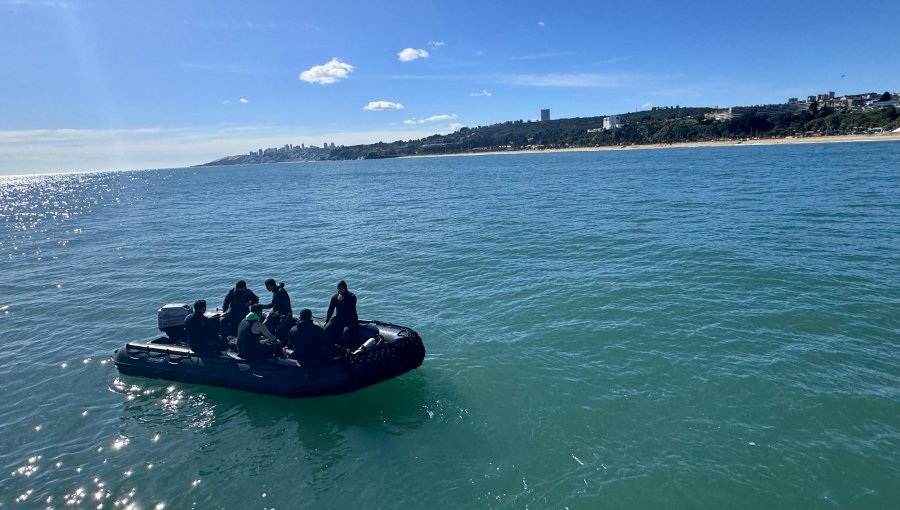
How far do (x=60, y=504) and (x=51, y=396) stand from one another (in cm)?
493

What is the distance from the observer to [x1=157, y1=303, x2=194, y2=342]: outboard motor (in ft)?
39.9

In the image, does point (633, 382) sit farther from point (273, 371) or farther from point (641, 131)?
point (641, 131)

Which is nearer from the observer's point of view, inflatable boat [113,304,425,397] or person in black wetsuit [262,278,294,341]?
inflatable boat [113,304,425,397]

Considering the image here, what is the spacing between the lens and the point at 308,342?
10516 mm

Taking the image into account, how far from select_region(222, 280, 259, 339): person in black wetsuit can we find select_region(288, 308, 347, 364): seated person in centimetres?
188

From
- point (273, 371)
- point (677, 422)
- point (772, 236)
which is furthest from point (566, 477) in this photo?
point (772, 236)

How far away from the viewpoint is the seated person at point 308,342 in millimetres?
10406

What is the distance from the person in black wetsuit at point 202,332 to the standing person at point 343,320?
2.74 m

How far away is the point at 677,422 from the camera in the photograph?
9289 millimetres

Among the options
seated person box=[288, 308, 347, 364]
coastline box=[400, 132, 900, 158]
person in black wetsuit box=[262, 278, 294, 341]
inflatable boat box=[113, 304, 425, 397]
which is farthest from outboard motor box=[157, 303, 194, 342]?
coastline box=[400, 132, 900, 158]

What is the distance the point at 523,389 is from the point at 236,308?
7293mm

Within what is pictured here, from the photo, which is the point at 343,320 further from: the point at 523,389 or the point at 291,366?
the point at 523,389

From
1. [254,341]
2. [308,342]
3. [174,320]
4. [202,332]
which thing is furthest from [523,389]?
[174,320]

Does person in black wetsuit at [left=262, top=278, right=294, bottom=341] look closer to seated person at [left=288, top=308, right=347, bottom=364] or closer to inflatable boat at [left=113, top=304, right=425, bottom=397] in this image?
inflatable boat at [left=113, top=304, right=425, bottom=397]
